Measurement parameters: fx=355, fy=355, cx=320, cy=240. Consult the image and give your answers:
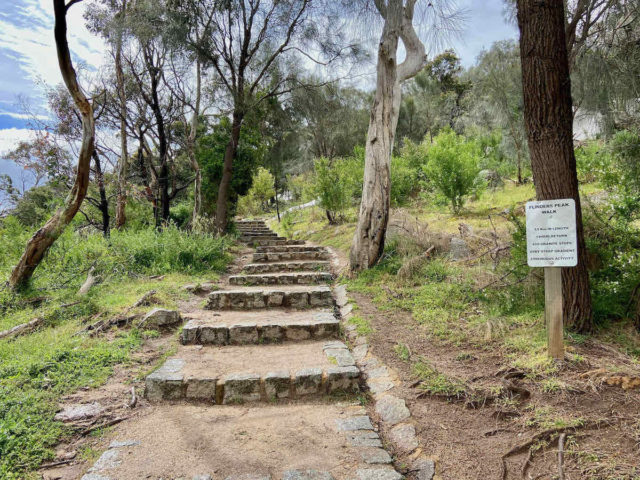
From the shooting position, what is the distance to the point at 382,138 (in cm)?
621

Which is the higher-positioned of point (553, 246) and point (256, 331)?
point (553, 246)

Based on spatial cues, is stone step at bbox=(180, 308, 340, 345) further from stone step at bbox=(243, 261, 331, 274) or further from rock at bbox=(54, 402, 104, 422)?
stone step at bbox=(243, 261, 331, 274)

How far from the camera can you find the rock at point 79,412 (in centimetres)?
255

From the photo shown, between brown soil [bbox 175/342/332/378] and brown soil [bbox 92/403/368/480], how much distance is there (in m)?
0.41

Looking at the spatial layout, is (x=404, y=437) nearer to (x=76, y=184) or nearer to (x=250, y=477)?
(x=250, y=477)

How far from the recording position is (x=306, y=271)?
692 centimetres

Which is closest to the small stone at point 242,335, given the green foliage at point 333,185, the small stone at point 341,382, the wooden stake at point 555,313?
the small stone at point 341,382

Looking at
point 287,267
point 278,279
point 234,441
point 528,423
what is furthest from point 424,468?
point 287,267

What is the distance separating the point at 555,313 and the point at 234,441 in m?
2.57

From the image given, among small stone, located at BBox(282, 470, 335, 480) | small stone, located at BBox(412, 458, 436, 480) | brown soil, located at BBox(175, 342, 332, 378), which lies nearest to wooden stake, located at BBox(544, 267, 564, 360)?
small stone, located at BBox(412, 458, 436, 480)

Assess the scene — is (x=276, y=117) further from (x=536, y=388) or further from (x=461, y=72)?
(x=461, y=72)

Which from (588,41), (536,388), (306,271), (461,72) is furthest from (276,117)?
(461,72)

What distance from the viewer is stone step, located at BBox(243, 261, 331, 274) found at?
23.0 feet

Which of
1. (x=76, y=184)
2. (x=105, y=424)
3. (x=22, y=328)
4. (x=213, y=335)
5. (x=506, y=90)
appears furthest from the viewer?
(x=506, y=90)
